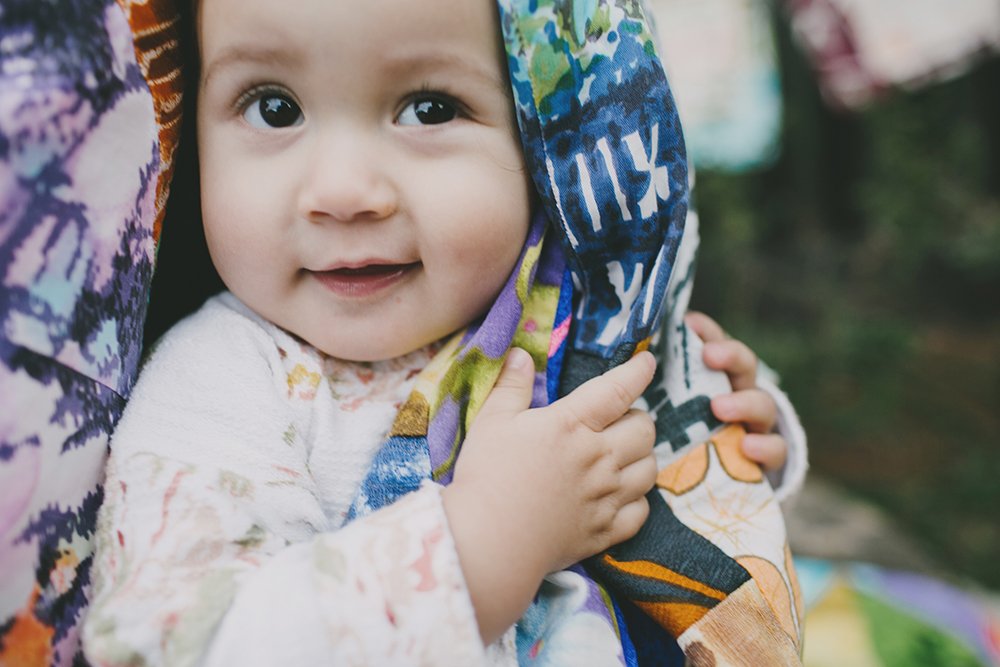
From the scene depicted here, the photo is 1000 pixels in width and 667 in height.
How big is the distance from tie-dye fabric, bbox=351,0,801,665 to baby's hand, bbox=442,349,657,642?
41 millimetres

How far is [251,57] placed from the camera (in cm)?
79

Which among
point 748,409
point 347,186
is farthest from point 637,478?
point 347,186

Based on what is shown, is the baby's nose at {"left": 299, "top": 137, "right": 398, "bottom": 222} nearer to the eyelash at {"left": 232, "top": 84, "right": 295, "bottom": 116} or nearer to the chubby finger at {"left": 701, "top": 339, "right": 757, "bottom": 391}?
the eyelash at {"left": 232, "top": 84, "right": 295, "bottom": 116}

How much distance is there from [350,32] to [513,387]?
0.44 metres

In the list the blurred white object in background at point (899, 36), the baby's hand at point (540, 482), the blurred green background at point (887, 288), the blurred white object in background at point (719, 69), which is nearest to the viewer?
the baby's hand at point (540, 482)

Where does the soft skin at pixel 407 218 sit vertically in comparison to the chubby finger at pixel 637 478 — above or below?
above

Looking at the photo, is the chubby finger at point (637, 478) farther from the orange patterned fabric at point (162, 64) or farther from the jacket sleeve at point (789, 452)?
the orange patterned fabric at point (162, 64)

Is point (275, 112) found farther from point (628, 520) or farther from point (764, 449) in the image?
point (764, 449)

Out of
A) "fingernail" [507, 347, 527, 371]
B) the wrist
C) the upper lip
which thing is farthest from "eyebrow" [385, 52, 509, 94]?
the wrist

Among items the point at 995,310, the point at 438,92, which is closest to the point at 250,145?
the point at 438,92

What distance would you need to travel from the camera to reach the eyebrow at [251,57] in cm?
77

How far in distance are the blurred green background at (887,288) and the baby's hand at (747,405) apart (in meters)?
2.00

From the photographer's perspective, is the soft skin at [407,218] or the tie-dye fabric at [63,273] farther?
the soft skin at [407,218]

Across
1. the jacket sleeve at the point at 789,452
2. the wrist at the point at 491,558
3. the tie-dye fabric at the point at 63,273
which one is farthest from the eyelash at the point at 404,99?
the jacket sleeve at the point at 789,452
